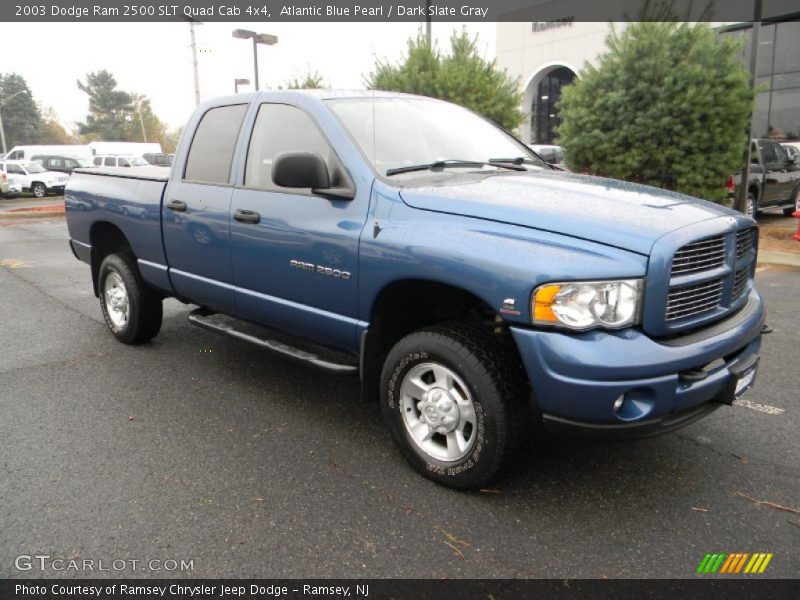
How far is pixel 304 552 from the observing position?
2.70 metres

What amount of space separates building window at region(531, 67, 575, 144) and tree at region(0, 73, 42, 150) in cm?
6660

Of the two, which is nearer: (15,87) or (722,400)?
(722,400)

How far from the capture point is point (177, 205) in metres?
4.52

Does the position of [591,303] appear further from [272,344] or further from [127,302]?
[127,302]

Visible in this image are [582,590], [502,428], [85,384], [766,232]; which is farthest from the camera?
[766,232]

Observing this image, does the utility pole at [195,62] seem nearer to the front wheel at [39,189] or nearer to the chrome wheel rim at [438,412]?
the front wheel at [39,189]

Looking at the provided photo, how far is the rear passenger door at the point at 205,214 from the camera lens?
166 inches

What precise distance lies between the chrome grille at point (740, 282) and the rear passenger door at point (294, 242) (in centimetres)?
187

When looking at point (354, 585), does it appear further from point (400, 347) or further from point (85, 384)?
point (85, 384)

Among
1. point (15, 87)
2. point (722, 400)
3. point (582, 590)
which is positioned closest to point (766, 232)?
point (722, 400)

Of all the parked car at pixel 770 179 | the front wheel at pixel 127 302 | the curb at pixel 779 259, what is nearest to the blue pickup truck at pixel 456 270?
the front wheel at pixel 127 302

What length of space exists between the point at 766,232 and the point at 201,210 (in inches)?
445

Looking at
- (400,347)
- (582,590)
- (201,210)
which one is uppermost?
(201,210)

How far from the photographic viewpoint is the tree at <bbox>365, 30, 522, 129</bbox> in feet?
41.8
